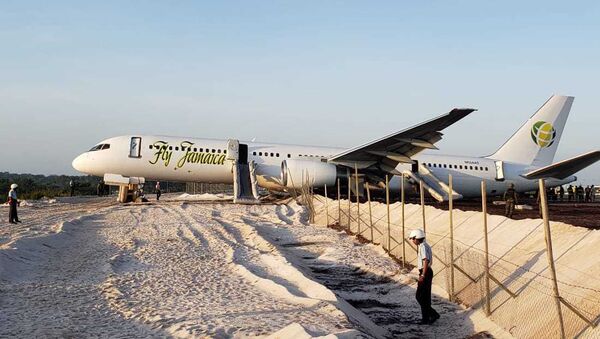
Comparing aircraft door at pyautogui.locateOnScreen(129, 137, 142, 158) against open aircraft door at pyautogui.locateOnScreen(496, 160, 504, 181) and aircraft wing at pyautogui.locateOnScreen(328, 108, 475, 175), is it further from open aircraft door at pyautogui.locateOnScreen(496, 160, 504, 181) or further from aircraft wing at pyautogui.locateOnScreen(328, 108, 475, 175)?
open aircraft door at pyautogui.locateOnScreen(496, 160, 504, 181)

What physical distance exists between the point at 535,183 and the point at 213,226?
81.6 ft

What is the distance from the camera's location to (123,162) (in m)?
31.0

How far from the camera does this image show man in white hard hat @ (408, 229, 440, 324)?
Result: 8070mm

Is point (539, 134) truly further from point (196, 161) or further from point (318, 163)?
point (196, 161)

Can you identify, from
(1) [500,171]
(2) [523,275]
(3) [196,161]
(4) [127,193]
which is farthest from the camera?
(1) [500,171]

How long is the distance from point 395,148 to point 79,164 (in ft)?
58.1

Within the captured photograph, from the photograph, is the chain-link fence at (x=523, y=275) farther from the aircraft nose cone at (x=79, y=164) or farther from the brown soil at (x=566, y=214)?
the aircraft nose cone at (x=79, y=164)

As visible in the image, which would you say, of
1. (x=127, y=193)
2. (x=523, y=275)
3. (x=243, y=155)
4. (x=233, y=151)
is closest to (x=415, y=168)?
(x=243, y=155)

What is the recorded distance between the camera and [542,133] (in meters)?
37.0

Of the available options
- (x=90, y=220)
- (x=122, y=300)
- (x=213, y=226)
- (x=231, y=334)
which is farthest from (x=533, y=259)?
(x=90, y=220)

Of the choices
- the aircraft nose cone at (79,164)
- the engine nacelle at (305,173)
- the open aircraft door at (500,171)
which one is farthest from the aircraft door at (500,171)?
the aircraft nose cone at (79,164)

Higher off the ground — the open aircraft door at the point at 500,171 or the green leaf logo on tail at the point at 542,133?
the green leaf logo on tail at the point at 542,133

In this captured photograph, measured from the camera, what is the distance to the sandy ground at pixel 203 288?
22.1 feet

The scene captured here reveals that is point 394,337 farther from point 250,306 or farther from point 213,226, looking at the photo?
point 213,226
